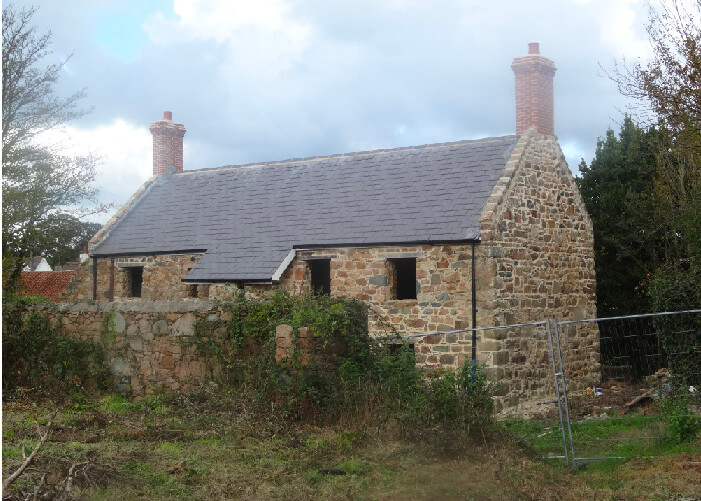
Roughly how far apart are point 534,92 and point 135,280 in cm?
1247

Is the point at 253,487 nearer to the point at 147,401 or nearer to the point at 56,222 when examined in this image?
the point at 147,401

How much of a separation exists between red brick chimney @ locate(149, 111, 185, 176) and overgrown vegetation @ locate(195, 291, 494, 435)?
15.0 meters

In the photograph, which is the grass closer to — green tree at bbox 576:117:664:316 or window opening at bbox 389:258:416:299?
window opening at bbox 389:258:416:299

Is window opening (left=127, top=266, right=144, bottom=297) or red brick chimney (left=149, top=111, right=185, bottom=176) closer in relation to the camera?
window opening (left=127, top=266, right=144, bottom=297)

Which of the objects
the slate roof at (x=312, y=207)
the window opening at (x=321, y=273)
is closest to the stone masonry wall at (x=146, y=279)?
the slate roof at (x=312, y=207)

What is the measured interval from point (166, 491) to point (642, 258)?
746 inches

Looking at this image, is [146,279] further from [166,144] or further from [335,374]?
[335,374]

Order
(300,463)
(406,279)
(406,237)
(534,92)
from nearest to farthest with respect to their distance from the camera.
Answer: (300,463) < (406,237) < (534,92) < (406,279)

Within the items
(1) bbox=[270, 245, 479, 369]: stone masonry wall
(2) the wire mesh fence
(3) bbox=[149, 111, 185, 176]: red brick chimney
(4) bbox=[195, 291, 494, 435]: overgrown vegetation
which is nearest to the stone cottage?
(1) bbox=[270, 245, 479, 369]: stone masonry wall

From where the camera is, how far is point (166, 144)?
25.5m

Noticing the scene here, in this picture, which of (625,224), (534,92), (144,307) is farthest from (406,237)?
(625,224)

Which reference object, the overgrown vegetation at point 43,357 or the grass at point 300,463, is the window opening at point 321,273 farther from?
the grass at point 300,463

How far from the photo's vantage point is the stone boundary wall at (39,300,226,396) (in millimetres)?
11180

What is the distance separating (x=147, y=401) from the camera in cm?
1098
